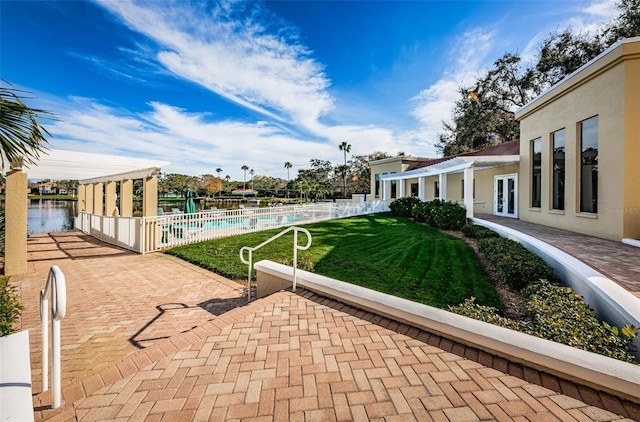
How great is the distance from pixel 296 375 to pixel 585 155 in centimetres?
1077

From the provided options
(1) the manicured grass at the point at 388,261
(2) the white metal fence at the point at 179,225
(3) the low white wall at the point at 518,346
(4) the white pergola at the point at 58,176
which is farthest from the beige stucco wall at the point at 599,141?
(4) the white pergola at the point at 58,176

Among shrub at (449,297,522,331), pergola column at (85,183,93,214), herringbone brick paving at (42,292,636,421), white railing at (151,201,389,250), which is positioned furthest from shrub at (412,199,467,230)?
pergola column at (85,183,93,214)

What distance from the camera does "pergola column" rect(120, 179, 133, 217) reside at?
483 inches

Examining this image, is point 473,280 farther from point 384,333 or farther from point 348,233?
point 348,233

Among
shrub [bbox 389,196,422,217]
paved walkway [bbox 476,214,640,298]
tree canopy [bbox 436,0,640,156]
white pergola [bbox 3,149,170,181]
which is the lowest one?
paved walkway [bbox 476,214,640,298]

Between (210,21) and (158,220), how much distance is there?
7.26m

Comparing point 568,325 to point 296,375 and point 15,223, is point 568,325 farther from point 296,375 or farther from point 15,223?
point 15,223

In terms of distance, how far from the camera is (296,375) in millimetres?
2373

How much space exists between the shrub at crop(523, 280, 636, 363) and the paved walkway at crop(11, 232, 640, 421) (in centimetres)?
109

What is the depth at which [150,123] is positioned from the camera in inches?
753

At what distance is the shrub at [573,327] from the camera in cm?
284

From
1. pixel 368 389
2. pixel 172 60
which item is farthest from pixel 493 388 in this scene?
pixel 172 60

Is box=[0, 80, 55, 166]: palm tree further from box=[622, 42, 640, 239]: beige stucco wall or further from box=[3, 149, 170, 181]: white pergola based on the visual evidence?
box=[622, 42, 640, 239]: beige stucco wall

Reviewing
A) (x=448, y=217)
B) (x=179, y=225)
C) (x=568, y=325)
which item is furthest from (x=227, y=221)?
(x=568, y=325)
